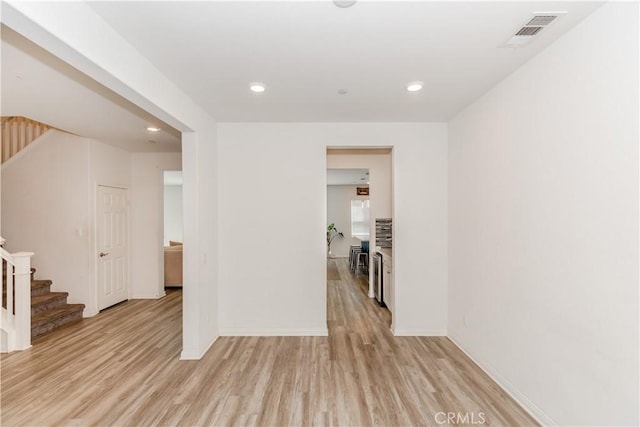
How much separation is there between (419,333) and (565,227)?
90.1 inches

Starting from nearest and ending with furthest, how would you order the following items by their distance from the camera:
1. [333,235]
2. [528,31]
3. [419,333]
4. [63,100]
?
[528,31], [63,100], [419,333], [333,235]

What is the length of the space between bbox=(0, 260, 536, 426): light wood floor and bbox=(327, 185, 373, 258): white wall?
22.6ft

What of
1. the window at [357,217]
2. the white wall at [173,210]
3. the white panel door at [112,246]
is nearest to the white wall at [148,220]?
the white panel door at [112,246]

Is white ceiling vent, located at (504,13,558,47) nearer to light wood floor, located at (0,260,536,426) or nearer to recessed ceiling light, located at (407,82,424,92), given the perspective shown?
recessed ceiling light, located at (407,82,424,92)

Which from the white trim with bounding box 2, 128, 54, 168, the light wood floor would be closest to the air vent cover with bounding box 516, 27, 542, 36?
the light wood floor

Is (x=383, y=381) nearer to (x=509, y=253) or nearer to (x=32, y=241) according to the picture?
(x=509, y=253)

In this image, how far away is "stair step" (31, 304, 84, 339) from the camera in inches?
144

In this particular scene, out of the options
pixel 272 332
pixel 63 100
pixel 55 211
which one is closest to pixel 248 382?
pixel 272 332

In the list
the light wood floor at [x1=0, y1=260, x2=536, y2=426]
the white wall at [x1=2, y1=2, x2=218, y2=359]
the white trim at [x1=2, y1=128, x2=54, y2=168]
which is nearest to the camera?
the white wall at [x1=2, y1=2, x2=218, y2=359]

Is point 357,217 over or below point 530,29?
below

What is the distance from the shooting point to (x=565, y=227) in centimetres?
192

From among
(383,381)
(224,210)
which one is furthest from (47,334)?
(383,381)

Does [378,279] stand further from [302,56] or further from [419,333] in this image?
[302,56]

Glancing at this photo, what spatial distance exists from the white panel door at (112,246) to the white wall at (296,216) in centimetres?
243
